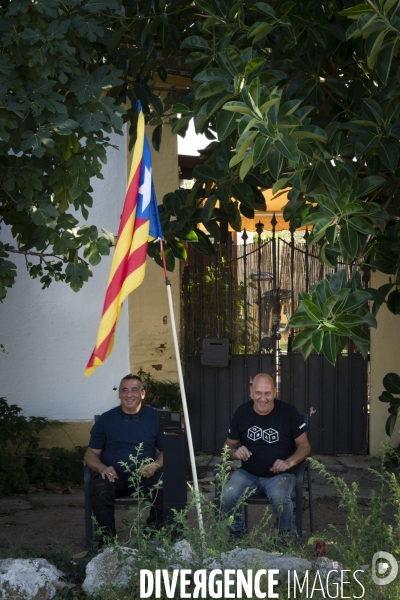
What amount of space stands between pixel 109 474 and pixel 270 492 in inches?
43.0

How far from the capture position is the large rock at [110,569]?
392 cm

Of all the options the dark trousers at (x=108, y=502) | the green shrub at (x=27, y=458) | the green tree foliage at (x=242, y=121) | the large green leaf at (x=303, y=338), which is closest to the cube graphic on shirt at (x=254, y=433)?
the dark trousers at (x=108, y=502)

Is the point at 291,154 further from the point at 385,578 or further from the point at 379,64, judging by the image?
the point at 385,578

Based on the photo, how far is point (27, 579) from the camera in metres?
4.10

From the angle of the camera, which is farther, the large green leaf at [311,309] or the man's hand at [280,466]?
the man's hand at [280,466]

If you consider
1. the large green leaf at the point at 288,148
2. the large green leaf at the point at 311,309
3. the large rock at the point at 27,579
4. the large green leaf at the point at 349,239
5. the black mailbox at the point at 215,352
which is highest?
the large green leaf at the point at 288,148

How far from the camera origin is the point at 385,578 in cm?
362

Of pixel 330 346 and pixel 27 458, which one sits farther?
pixel 27 458

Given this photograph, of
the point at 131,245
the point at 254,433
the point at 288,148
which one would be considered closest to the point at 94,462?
the point at 254,433

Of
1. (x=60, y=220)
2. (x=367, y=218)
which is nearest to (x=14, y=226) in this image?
(x=60, y=220)

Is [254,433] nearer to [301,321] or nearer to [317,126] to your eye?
[301,321]

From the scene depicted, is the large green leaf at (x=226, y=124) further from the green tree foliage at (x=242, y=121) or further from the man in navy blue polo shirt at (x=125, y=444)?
the man in navy blue polo shirt at (x=125, y=444)

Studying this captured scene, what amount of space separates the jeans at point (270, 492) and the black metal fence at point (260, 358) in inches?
107

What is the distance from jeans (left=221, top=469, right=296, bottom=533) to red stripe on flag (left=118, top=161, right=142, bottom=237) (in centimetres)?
188
